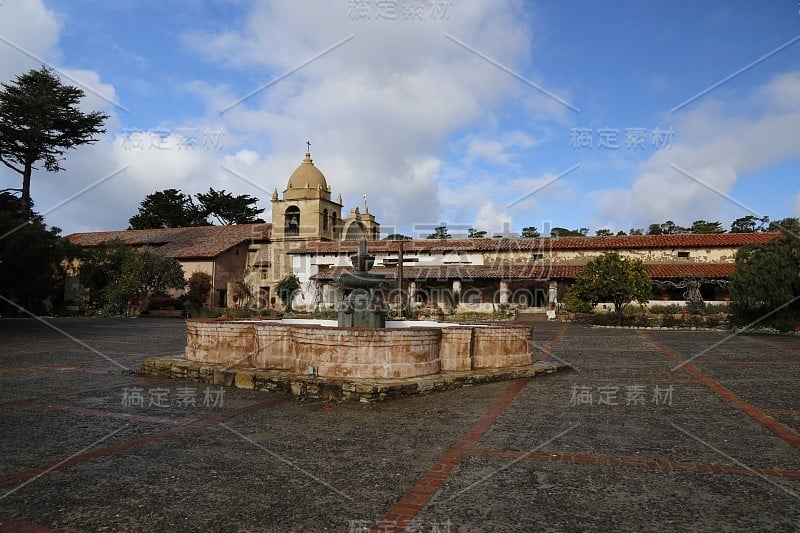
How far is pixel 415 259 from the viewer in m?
37.2

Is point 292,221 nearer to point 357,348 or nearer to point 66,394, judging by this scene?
point 66,394

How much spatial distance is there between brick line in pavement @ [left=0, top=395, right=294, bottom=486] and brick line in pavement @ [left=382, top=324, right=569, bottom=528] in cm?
300

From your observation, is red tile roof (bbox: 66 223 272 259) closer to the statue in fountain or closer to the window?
the window

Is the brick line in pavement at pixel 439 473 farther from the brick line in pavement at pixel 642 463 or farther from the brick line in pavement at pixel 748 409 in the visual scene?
the brick line in pavement at pixel 748 409

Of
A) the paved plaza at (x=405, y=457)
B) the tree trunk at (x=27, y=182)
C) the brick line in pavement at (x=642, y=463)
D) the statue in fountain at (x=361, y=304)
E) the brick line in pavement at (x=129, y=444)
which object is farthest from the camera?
the tree trunk at (x=27, y=182)

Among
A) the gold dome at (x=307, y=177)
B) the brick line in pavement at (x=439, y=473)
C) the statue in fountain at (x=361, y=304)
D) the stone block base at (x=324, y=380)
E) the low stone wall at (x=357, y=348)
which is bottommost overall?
the brick line in pavement at (x=439, y=473)

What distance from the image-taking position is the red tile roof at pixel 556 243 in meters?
32.5

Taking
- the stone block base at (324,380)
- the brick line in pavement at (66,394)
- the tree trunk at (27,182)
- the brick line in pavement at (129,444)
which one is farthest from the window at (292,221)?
the brick line in pavement at (129,444)

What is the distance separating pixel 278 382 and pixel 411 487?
15.0 ft

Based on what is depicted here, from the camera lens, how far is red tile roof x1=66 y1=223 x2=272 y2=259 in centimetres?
3925

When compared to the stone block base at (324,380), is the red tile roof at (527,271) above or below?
above

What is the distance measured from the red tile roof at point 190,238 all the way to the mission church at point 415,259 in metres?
0.10

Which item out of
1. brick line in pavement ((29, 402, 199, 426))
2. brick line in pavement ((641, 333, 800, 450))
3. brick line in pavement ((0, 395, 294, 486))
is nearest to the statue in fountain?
brick line in pavement ((0, 395, 294, 486))

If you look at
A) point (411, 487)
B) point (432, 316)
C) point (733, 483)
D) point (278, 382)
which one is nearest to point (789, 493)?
point (733, 483)
